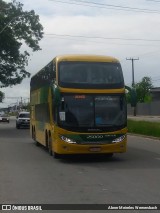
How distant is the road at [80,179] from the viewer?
9.89 m

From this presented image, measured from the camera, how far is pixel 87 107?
1641 cm

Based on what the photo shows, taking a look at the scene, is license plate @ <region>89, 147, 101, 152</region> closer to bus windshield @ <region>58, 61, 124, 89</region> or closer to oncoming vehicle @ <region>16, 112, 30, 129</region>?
bus windshield @ <region>58, 61, 124, 89</region>

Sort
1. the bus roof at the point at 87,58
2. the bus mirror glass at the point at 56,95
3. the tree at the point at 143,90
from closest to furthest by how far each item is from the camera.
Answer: the bus mirror glass at the point at 56,95
the bus roof at the point at 87,58
the tree at the point at 143,90

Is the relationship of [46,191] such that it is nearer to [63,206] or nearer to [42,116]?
[63,206]

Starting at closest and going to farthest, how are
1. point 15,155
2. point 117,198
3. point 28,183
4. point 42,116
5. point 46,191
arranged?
point 117,198 < point 46,191 < point 28,183 < point 15,155 < point 42,116

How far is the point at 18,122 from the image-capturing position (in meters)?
50.1

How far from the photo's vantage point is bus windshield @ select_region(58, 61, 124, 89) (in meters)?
16.5

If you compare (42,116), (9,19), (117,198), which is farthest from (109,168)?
(9,19)

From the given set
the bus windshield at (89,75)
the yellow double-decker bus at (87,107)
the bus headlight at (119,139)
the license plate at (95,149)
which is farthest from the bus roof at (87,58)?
the license plate at (95,149)

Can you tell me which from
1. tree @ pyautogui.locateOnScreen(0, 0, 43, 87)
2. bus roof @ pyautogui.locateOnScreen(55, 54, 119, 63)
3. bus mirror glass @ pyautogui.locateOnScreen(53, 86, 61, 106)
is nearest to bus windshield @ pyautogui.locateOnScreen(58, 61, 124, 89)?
bus roof @ pyautogui.locateOnScreen(55, 54, 119, 63)

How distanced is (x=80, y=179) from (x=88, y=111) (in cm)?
409

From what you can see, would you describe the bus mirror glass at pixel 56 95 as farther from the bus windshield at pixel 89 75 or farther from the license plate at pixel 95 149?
the license plate at pixel 95 149

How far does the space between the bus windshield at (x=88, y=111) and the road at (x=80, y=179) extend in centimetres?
133

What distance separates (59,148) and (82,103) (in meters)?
1.65
